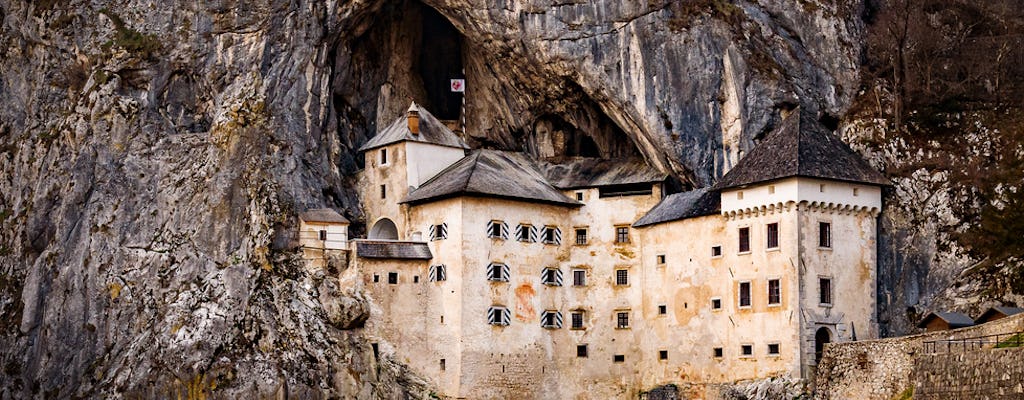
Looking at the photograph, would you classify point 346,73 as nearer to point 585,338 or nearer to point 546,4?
point 546,4

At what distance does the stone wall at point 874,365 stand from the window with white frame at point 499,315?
18121 mm

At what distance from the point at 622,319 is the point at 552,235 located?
20.2 feet

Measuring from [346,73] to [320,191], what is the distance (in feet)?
27.5

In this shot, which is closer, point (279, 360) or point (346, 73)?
point (279, 360)

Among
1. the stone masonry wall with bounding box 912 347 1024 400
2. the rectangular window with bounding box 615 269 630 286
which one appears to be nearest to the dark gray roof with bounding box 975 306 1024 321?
the stone masonry wall with bounding box 912 347 1024 400

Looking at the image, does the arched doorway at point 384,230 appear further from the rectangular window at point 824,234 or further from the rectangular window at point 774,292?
the rectangular window at point 824,234

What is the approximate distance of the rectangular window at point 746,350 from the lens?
8844 cm

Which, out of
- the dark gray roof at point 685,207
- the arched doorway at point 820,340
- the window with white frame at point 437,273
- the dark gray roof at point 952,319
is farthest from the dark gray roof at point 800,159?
the window with white frame at point 437,273

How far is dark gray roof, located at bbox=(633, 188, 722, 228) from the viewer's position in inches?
3639

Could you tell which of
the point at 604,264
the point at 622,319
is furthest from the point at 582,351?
the point at 604,264

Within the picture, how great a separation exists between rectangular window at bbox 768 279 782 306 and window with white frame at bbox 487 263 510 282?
1528 centimetres

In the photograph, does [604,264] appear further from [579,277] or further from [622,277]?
[579,277]

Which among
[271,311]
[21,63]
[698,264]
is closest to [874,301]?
[698,264]

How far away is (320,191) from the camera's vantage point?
98562 millimetres
